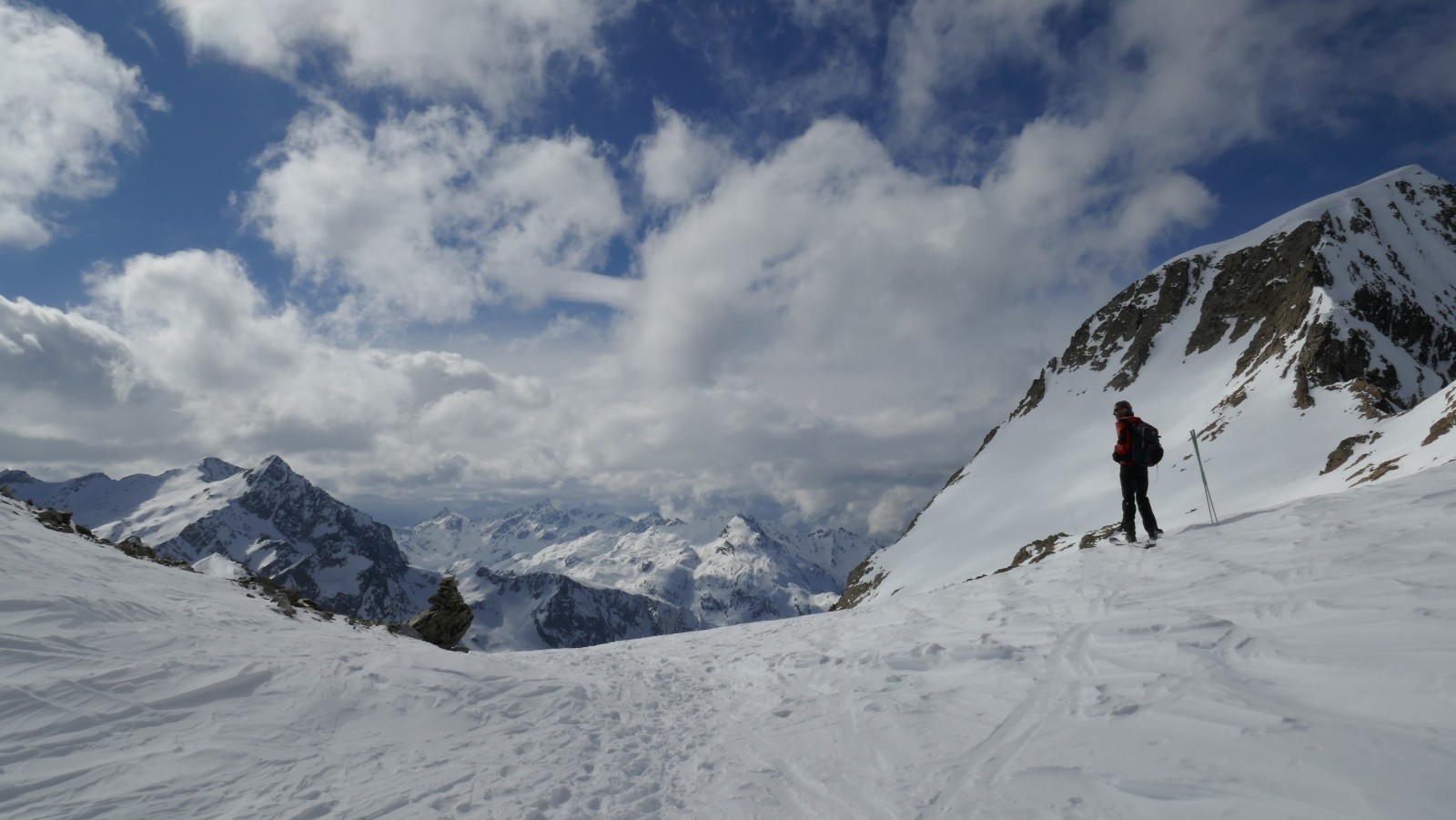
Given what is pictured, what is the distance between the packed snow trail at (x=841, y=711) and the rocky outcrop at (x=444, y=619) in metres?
7.97

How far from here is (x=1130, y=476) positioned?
14.4 meters

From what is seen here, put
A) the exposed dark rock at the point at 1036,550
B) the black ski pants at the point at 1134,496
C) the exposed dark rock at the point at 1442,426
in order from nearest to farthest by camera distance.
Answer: the black ski pants at the point at 1134,496 < the exposed dark rock at the point at 1442,426 < the exposed dark rock at the point at 1036,550

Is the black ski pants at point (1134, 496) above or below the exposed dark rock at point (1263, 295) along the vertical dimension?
below

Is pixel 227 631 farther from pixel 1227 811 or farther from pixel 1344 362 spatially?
pixel 1344 362

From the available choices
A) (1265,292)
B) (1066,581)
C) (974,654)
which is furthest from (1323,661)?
(1265,292)

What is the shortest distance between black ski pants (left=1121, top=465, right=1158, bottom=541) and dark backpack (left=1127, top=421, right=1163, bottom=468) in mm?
201

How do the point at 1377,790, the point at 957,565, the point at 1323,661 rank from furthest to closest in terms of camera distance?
the point at 957,565
the point at 1323,661
the point at 1377,790

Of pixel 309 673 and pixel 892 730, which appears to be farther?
pixel 309 673

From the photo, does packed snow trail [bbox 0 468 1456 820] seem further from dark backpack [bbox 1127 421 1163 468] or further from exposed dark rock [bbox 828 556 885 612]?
exposed dark rock [bbox 828 556 885 612]

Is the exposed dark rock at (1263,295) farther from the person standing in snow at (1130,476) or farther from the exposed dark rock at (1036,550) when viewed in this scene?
the person standing in snow at (1130,476)

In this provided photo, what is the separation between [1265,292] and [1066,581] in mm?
95421

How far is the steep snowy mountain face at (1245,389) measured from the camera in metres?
39.4

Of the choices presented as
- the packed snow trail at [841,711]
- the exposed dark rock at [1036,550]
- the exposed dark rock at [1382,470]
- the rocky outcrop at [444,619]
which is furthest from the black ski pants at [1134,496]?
the exposed dark rock at [1036,550]

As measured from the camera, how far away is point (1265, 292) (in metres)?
80.3
